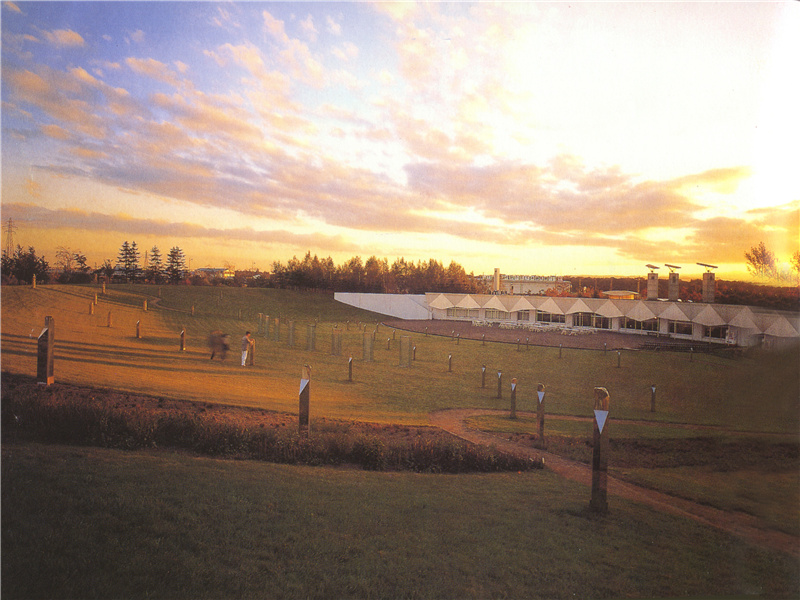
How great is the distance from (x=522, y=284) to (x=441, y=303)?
5065 mm

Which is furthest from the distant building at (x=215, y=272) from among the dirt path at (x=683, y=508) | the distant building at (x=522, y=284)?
the distant building at (x=522, y=284)

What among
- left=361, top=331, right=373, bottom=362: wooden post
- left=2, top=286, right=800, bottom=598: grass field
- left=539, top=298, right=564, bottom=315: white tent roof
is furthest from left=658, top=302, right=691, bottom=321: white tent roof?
left=539, top=298, right=564, bottom=315: white tent roof

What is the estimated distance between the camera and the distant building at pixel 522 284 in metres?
23.3

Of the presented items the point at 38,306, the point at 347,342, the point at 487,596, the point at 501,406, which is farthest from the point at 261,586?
the point at 347,342

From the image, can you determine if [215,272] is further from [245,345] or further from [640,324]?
[640,324]

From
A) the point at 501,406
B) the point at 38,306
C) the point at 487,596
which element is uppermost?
the point at 38,306

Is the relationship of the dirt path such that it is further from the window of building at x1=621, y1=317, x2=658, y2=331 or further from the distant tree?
the window of building at x1=621, y1=317, x2=658, y2=331

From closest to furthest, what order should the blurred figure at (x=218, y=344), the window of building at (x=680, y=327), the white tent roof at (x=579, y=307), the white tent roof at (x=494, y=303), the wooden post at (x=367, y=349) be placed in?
the blurred figure at (x=218, y=344) → the window of building at (x=680, y=327) → the wooden post at (x=367, y=349) → the white tent roof at (x=579, y=307) → the white tent roof at (x=494, y=303)

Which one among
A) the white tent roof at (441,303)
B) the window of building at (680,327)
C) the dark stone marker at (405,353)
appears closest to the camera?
the window of building at (680,327)

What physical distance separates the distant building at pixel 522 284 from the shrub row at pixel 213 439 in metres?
18.7

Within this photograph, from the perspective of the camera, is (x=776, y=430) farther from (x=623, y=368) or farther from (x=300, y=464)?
(x=623, y=368)

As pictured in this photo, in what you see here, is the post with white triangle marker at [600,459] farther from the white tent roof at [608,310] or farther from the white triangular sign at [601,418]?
the white tent roof at [608,310]

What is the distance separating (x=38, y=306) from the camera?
639 cm

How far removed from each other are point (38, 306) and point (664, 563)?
8.24m
